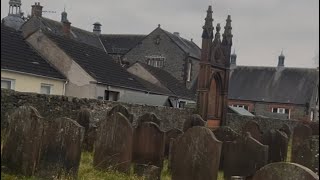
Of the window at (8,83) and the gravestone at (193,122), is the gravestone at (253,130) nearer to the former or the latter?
the gravestone at (193,122)

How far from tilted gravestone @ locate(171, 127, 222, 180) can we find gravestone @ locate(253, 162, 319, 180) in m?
2.28

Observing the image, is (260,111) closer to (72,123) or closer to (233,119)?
(233,119)

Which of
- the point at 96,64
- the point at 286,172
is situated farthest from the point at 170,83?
the point at 286,172

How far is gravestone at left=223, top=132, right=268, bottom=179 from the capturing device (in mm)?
10781

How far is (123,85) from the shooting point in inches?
1208

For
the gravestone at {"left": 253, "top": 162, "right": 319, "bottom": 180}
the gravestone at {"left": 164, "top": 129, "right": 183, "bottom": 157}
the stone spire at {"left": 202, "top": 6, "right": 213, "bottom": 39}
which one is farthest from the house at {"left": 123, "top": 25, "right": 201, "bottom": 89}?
the gravestone at {"left": 253, "top": 162, "right": 319, "bottom": 180}

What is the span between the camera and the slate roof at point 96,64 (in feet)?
93.9

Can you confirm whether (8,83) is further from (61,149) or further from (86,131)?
(61,149)

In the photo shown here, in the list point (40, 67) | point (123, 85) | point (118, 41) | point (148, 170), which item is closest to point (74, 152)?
point (148, 170)

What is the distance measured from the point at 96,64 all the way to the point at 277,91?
33917mm

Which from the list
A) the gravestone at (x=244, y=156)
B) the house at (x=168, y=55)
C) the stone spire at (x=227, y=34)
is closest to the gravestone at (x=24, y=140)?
the gravestone at (x=244, y=156)

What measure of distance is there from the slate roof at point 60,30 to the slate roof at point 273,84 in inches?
763

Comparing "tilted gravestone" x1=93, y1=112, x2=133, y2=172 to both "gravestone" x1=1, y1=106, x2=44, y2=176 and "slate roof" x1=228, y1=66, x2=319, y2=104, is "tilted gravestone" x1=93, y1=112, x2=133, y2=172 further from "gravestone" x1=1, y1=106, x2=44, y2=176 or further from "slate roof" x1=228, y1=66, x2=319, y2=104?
"slate roof" x1=228, y1=66, x2=319, y2=104

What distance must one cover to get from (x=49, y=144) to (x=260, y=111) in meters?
50.7
